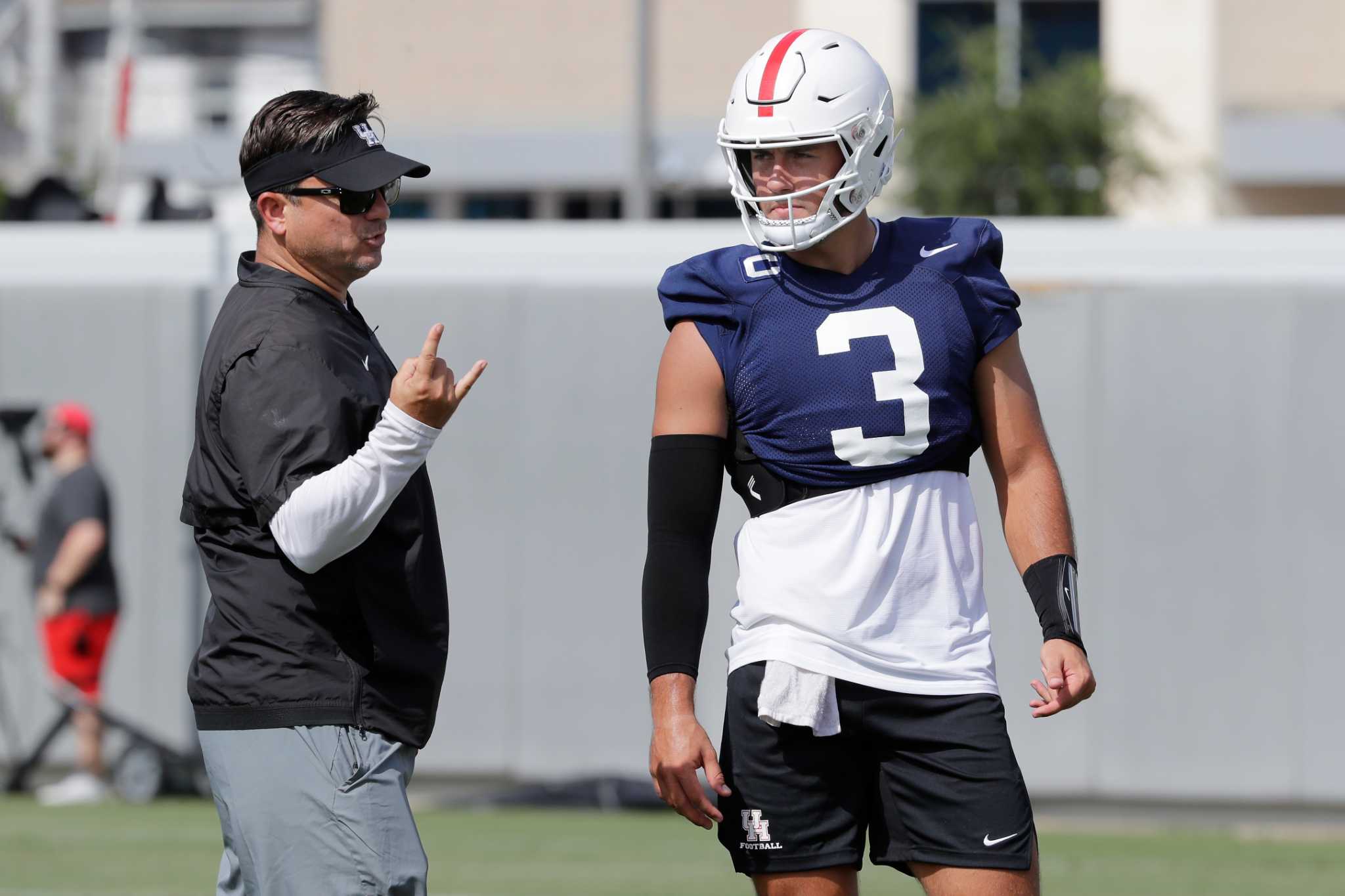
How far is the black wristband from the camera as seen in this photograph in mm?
3473

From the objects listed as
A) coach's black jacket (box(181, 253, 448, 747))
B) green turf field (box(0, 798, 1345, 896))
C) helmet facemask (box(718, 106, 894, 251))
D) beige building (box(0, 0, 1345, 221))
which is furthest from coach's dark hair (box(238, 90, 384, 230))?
beige building (box(0, 0, 1345, 221))

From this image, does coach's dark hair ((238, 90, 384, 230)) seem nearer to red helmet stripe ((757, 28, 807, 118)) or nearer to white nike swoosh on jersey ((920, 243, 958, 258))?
red helmet stripe ((757, 28, 807, 118))

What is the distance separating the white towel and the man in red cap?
23.4ft

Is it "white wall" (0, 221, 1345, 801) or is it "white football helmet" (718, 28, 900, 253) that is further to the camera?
"white wall" (0, 221, 1345, 801)

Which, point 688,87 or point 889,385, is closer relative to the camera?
point 889,385

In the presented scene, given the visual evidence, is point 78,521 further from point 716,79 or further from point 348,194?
point 716,79

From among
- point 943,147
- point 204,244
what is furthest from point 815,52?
point 943,147

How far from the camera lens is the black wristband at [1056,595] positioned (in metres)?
3.47

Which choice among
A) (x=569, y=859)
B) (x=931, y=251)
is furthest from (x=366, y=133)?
(x=569, y=859)

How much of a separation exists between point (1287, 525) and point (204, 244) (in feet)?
19.5

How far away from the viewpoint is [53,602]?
984 centimetres

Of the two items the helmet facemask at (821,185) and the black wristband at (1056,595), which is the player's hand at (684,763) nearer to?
the black wristband at (1056,595)

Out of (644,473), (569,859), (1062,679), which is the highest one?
(1062,679)

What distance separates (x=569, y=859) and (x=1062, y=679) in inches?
198
